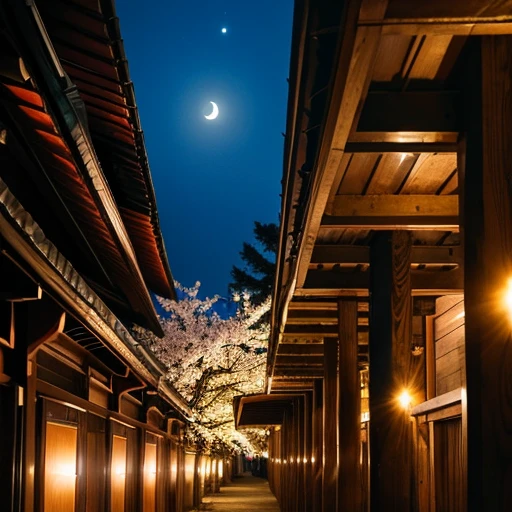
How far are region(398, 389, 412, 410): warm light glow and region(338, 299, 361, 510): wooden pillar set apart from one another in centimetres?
335

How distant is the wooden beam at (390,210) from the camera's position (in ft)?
22.6

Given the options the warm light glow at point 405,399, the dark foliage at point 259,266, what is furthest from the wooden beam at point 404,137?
the dark foliage at point 259,266

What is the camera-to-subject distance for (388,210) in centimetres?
691

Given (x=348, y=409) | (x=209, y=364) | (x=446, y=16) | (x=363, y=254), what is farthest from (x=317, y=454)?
(x=209, y=364)

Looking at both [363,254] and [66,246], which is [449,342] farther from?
[66,246]

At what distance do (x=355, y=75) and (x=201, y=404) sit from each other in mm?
32614

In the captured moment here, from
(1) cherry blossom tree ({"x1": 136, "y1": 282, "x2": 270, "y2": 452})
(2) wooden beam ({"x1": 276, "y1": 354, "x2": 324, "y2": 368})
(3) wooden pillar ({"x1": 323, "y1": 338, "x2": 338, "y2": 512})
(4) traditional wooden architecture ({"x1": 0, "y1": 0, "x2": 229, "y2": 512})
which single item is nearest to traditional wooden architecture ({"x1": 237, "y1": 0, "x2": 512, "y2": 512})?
(4) traditional wooden architecture ({"x1": 0, "y1": 0, "x2": 229, "y2": 512})

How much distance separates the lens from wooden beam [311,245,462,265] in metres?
8.91

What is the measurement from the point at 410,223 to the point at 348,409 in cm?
553

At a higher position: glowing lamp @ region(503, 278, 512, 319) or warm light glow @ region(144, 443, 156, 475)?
glowing lamp @ region(503, 278, 512, 319)

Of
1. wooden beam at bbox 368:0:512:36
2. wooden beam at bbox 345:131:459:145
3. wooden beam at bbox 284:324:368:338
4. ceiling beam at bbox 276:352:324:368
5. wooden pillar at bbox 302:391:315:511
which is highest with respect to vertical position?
wooden beam at bbox 368:0:512:36

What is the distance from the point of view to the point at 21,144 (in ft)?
22.6

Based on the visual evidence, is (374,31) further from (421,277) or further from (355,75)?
(421,277)

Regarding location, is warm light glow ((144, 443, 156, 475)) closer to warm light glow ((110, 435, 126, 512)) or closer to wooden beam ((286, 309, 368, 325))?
warm light glow ((110, 435, 126, 512))
